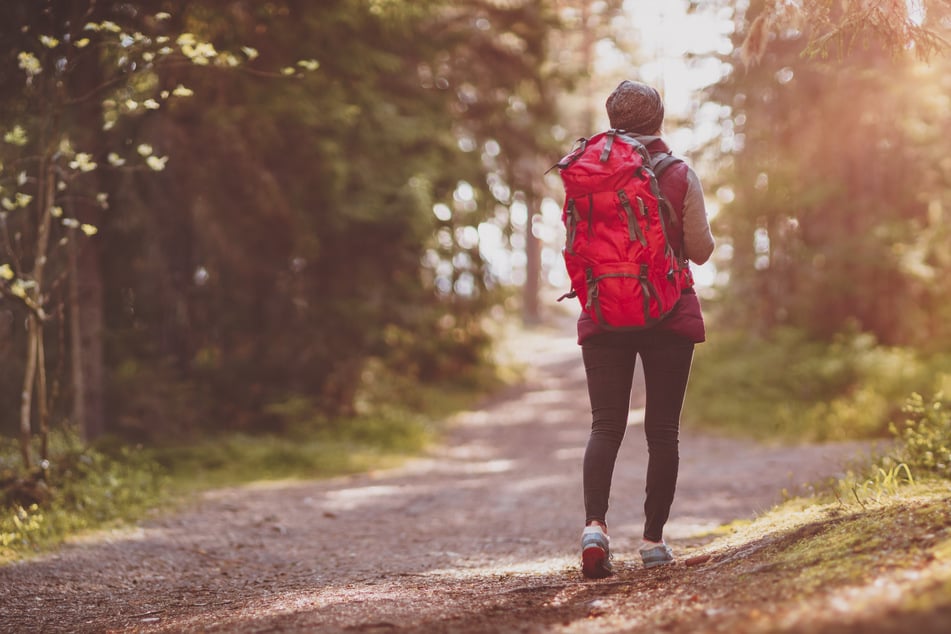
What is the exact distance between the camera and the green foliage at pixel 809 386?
9.95 meters

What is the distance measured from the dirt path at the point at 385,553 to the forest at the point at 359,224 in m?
1.03

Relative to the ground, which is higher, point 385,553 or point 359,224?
point 359,224

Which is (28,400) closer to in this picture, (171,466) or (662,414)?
(171,466)

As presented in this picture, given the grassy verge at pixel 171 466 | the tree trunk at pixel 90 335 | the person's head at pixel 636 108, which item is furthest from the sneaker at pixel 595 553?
the tree trunk at pixel 90 335

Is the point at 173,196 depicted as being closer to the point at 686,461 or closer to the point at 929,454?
the point at 686,461

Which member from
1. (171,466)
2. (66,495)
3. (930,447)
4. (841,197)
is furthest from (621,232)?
(841,197)

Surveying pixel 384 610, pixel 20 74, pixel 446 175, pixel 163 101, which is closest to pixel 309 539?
pixel 384 610

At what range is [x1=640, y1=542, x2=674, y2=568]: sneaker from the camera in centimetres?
416

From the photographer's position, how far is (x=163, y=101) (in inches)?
364

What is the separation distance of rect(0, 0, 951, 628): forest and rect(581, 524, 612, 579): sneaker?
3889 mm

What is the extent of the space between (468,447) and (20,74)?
7.58 metres

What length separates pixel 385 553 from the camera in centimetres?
A: 552

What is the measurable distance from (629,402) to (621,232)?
0.83m

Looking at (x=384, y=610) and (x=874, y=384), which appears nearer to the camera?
(x=384, y=610)
